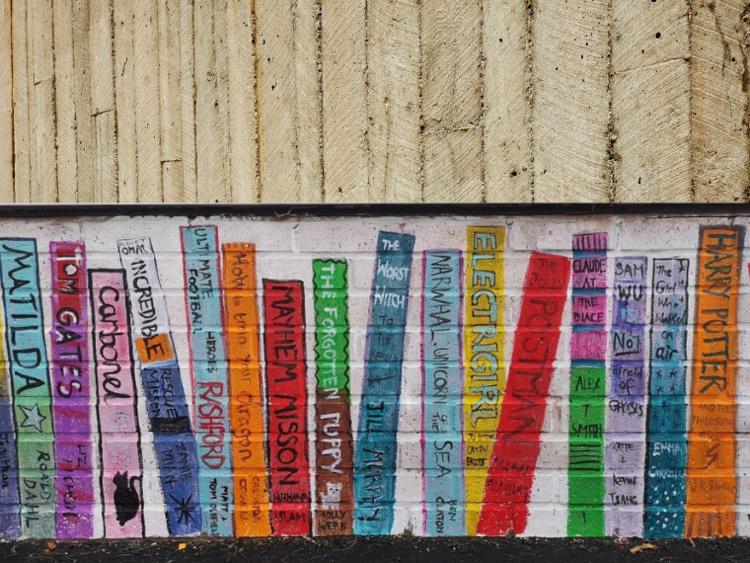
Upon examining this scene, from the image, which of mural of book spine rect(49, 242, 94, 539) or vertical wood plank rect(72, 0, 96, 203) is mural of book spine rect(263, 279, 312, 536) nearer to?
mural of book spine rect(49, 242, 94, 539)

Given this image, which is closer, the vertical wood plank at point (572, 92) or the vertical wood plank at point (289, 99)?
the vertical wood plank at point (572, 92)

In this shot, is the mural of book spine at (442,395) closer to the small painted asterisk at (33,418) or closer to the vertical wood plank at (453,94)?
the vertical wood plank at (453,94)

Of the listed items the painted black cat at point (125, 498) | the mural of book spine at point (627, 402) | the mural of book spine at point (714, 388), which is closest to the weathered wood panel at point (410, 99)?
the mural of book spine at point (714, 388)

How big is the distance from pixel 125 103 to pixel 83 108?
0.94ft

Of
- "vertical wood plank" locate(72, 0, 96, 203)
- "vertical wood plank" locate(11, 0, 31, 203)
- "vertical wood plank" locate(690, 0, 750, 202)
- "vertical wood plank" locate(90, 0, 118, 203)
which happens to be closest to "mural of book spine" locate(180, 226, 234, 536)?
"vertical wood plank" locate(90, 0, 118, 203)

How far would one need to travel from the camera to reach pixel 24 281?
407 centimetres

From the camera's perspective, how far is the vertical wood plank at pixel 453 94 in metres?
3.74

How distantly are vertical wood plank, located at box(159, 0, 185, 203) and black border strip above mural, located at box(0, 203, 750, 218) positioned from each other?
0.16 meters

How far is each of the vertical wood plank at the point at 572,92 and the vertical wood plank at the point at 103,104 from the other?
222cm

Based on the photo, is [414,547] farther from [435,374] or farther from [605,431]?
[605,431]

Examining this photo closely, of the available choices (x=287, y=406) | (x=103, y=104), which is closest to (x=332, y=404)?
(x=287, y=406)

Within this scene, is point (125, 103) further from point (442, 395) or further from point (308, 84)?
point (442, 395)

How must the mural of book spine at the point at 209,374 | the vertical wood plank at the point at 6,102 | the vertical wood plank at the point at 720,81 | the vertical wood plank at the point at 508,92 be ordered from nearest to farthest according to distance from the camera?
the vertical wood plank at the point at 720,81 → the vertical wood plank at the point at 508,92 → the mural of book spine at the point at 209,374 → the vertical wood plank at the point at 6,102

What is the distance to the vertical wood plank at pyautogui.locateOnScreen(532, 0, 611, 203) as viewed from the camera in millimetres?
3645
